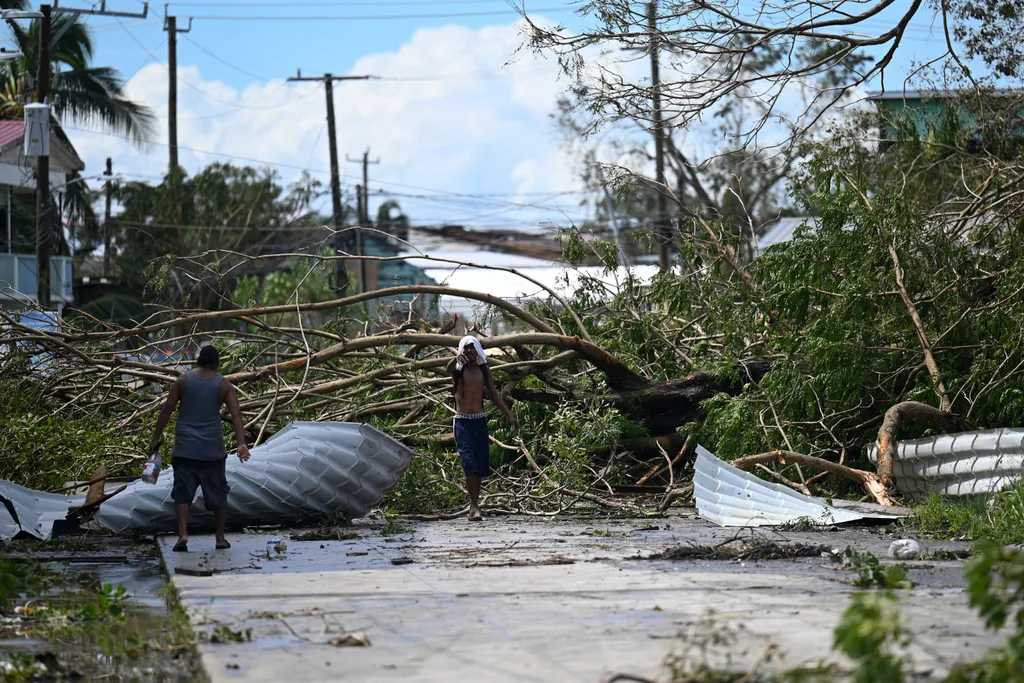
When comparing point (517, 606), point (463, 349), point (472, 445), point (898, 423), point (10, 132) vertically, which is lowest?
point (517, 606)

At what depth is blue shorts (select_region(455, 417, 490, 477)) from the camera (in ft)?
33.6

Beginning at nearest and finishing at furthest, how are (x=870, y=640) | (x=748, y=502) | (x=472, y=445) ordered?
(x=870, y=640) < (x=748, y=502) < (x=472, y=445)

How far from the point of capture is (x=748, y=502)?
9688mm

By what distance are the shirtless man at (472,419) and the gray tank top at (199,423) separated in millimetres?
2387

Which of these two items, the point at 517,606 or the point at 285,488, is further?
the point at 285,488

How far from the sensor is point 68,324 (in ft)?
42.4

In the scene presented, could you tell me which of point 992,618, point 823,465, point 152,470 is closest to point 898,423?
point 823,465

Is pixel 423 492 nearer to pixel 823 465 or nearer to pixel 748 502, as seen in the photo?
pixel 748 502

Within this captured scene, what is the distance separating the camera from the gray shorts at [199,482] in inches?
333

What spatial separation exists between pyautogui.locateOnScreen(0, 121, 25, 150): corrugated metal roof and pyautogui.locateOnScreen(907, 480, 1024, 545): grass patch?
26730mm

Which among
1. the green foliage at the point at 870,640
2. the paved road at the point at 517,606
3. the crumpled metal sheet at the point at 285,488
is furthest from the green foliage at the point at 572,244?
the green foliage at the point at 870,640

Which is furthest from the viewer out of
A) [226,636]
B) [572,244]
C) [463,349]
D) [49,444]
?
[572,244]

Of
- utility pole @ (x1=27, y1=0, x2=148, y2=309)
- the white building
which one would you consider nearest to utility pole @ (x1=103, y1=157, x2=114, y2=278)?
the white building

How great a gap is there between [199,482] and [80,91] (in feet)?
107
